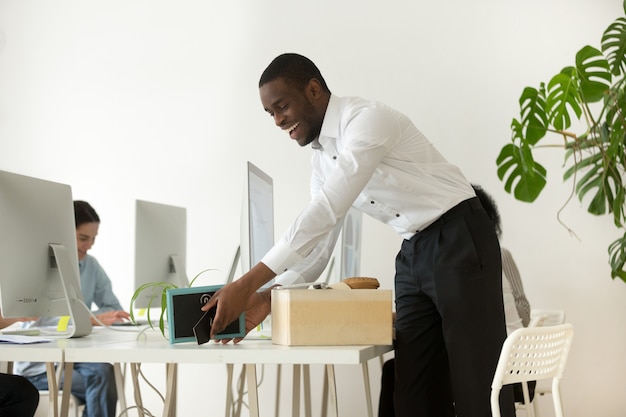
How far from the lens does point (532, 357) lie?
1756mm

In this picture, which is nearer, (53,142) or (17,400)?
(17,400)

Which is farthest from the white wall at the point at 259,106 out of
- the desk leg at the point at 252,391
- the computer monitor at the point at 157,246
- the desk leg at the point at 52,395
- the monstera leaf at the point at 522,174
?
the desk leg at the point at 252,391

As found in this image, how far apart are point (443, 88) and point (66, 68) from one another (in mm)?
2280

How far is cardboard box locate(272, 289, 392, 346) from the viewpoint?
169cm

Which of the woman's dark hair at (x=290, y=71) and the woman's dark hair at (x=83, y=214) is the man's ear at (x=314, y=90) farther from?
the woman's dark hair at (x=83, y=214)

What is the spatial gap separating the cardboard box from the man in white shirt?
0.11 metres

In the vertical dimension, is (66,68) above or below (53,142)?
above

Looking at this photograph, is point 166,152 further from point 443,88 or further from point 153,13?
point 443,88

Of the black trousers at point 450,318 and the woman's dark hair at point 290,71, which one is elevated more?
the woman's dark hair at point 290,71

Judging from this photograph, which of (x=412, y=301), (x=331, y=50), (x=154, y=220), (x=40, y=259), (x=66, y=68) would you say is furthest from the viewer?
(x=66, y=68)

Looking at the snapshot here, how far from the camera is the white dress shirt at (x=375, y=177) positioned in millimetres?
1835

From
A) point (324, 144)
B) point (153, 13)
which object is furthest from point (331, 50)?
point (324, 144)

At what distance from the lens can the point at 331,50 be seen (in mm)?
4414

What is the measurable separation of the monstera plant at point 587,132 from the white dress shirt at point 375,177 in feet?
4.85
